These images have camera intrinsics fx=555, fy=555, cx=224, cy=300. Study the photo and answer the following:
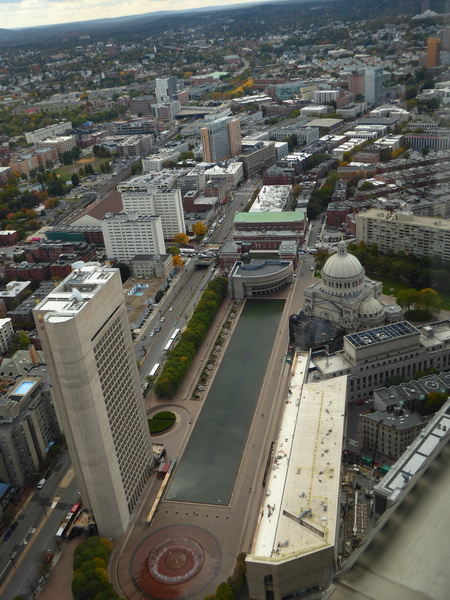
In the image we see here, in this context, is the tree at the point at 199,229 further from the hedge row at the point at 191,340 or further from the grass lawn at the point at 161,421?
the grass lawn at the point at 161,421

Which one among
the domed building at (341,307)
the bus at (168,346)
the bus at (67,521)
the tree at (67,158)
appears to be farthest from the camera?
the tree at (67,158)

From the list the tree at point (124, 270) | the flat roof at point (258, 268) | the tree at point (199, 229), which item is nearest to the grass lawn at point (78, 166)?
the tree at point (199, 229)

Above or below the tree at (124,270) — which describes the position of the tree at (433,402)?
above

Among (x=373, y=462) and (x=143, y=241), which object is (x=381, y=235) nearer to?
(x=143, y=241)

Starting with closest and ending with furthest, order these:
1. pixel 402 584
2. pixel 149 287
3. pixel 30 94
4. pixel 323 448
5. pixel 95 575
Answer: pixel 402 584
pixel 95 575
pixel 323 448
pixel 149 287
pixel 30 94

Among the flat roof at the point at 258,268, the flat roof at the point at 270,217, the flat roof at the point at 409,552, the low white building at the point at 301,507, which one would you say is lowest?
the flat roof at the point at 258,268

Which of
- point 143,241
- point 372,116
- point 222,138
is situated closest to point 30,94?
point 222,138

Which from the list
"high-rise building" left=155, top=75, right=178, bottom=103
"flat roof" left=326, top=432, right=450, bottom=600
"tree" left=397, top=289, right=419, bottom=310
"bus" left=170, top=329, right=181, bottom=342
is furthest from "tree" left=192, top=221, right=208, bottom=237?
"high-rise building" left=155, top=75, right=178, bottom=103

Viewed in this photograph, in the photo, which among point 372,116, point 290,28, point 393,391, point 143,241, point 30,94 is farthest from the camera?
point 290,28
